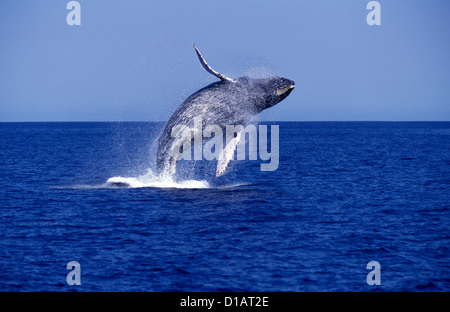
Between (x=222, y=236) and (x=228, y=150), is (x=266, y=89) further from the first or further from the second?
(x=222, y=236)

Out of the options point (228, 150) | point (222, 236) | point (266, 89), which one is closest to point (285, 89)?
point (266, 89)

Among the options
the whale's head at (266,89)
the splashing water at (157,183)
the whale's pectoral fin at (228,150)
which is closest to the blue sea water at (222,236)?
the splashing water at (157,183)

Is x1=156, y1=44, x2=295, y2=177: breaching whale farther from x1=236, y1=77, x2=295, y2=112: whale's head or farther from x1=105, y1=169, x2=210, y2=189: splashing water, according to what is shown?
x1=105, y1=169, x2=210, y2=189: splashing water

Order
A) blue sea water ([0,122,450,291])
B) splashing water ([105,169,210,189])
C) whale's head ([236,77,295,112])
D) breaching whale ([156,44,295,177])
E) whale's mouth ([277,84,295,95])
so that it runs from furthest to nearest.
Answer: splashing water ([105,169,210,189]) → breaching whale ([156,44,295,177]) → whale's head ([236,77,295,112]) → whale's mouth ([277,84,295,95]) → blue sea water ([0,122,450,291])

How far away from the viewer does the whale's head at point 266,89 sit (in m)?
22.9

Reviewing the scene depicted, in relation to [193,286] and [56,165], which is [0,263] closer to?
[193,286]

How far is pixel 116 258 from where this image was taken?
17.3 m

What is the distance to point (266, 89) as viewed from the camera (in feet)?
76.5

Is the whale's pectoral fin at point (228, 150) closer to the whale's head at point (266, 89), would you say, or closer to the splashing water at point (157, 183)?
the whale's head at point (266, 89)

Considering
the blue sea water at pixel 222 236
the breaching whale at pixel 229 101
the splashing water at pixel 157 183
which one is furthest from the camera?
the splashing water at pixel 157 183

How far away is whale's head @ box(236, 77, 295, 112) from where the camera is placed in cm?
2291

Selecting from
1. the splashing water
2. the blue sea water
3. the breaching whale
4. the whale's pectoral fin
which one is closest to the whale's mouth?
the breaching whale

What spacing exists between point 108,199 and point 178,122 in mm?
5937
